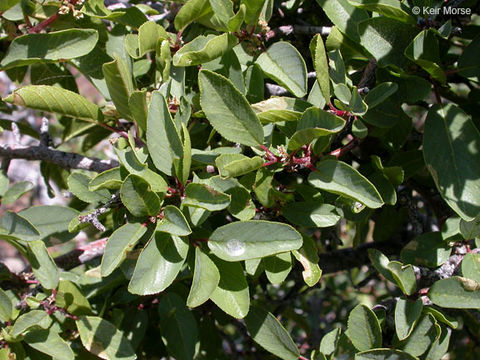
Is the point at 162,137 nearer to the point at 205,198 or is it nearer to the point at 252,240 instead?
the point at 205,198

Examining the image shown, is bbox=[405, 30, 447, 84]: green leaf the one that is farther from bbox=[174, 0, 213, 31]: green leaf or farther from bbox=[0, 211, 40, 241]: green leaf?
bbox=[0, 211, 40, 241]: green leaf

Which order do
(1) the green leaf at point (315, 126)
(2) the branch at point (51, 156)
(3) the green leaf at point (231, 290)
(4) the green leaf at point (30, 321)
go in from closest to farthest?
(1) the green leaf at point (315, 126) < (3) the green leaf at point (231, 290) < (4) the green leaf at point (30, 321) < (2) the branch at point (51, 156)

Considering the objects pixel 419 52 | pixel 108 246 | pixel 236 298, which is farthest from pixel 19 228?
pixel 419 52

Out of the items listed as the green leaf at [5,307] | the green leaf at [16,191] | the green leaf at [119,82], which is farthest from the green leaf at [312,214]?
the green leaf at [16,191]

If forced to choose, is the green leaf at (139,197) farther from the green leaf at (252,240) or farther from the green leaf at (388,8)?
the green leaf at (388,8)

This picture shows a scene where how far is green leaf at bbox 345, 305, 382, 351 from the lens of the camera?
100 cm

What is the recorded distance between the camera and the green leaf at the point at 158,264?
0.90 meters

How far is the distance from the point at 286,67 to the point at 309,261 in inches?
15.9

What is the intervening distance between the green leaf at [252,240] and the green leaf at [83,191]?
268mm

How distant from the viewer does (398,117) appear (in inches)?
42.7

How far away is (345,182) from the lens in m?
0.92

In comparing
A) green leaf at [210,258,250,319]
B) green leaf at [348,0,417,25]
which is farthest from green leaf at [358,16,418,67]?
green leaf at [210,258,250,319]

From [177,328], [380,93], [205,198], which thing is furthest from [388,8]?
[177,328]

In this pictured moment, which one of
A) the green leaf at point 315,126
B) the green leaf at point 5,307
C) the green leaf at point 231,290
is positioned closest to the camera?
the green leaf at point 315,126
